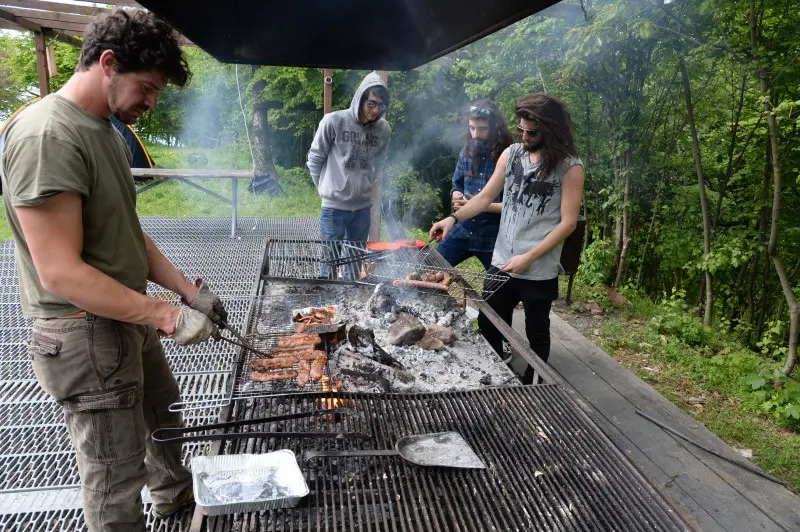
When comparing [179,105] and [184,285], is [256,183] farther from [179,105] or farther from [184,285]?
[184,285]

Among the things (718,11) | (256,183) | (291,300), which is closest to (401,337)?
(291,300)

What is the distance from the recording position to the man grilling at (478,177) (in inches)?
178

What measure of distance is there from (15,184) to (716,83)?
728 cm

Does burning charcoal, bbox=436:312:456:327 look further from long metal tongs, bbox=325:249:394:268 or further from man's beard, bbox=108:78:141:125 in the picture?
man's beard, bbox=108:78:141:125

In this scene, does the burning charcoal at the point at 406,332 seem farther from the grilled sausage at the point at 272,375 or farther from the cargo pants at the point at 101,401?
the cargo pants at the point at 101,401

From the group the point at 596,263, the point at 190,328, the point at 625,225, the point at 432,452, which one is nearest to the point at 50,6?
the point at 190,328

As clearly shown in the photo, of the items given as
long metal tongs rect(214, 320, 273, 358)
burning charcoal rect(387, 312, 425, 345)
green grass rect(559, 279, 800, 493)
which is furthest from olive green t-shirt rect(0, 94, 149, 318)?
green grass rect(559, 279, 800, 493)

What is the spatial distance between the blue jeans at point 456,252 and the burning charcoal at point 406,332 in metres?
1.38

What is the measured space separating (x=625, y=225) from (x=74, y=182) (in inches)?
267

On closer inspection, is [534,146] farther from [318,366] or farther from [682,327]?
[682,327]

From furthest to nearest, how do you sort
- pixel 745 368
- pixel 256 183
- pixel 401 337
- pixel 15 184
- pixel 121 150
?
pixel 256 183 → pixel 745 368 → pixel 401 337 → pixel 121 150 → pixel 15 184

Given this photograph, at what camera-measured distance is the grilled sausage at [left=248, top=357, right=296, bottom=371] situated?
2.80 meters

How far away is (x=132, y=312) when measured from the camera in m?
1.78

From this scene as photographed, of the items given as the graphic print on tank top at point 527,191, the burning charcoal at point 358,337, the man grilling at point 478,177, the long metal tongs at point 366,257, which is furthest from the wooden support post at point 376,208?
the burning charcoal at point 358,337
